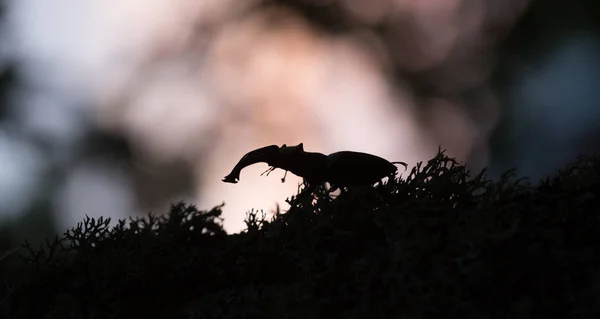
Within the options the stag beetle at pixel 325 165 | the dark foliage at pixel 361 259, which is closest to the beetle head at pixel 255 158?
the stag beetle at pixel 325 165

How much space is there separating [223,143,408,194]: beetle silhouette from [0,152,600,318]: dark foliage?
0.09 m

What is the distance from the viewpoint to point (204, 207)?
2184 millimetres

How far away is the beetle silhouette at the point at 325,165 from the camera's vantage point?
6.86ft

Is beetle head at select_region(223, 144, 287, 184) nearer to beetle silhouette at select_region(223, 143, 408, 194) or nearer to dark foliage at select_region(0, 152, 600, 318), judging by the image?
beetle silhouette at select_region(223, 143, 408, 194)

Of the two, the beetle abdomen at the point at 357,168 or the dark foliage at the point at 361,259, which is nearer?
the dark foliage at the point at 361,259

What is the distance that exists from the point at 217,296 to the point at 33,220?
414 inches

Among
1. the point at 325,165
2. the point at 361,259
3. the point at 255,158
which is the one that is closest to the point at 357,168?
the point at 325,165

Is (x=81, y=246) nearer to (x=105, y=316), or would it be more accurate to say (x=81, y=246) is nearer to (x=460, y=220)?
(x=105, y=316)

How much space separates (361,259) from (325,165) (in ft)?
1.96

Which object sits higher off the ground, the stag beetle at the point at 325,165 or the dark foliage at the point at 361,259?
the stag beetle at the point at 325,165

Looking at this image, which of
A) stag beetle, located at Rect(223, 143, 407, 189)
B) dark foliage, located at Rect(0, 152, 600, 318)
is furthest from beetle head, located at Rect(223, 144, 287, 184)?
dark foliage, located at Rect(0, 152, 600, 318)

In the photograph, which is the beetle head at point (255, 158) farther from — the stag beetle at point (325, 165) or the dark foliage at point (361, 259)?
the dark foliage at point (361, 259)

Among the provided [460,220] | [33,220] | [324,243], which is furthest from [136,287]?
[33,220]

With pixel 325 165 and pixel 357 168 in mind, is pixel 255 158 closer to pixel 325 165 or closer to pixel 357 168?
pixel 325 165
